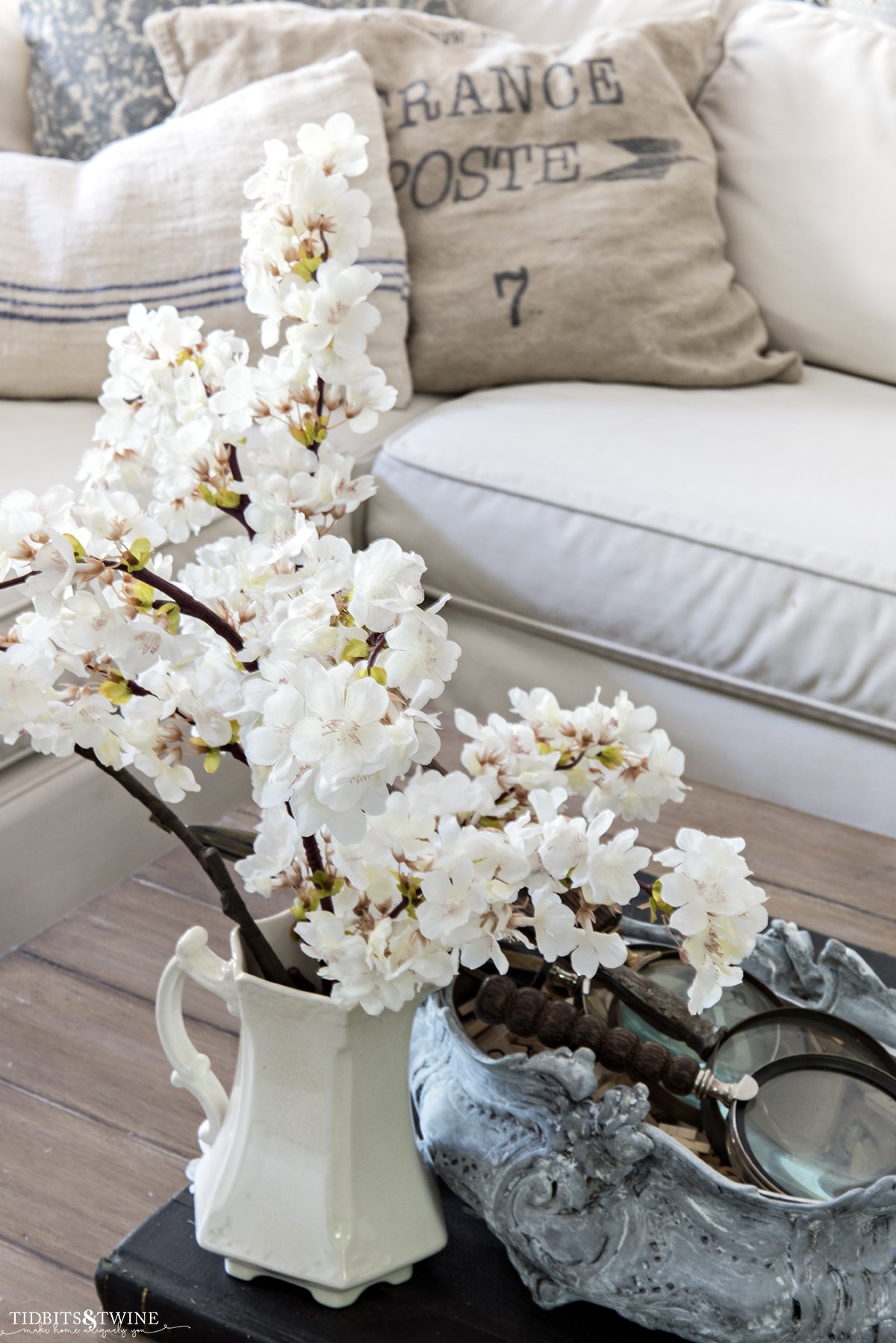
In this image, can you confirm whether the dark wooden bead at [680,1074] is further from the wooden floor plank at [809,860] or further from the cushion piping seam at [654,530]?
the cushion piping seam at [654,530]

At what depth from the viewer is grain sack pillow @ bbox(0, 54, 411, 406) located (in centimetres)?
153

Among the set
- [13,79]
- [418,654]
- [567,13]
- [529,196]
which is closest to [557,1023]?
[418,654]

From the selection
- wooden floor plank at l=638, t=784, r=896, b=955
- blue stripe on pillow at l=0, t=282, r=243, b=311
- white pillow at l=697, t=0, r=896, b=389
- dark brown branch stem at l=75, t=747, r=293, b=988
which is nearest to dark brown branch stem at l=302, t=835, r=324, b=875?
dark brown branch stem at l=75, t=747, r=293, b=988

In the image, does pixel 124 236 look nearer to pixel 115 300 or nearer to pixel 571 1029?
pixel 115 300

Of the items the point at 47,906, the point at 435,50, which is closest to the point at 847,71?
the point at 435,50

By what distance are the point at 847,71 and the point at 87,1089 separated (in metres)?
1.68

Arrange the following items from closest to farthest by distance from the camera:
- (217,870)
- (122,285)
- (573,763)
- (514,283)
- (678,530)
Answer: (217,870) < (573,763) < (678,530) < (122,285) < (514,283)

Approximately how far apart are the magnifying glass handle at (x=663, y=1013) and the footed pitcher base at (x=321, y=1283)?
0.53 feet

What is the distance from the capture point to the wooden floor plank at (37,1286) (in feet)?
1.94

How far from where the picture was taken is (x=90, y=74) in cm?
173

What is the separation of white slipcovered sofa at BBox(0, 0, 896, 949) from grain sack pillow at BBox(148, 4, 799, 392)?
7cm

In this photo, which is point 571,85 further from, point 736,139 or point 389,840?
point 389,840

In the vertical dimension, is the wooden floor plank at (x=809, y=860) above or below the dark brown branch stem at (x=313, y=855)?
below

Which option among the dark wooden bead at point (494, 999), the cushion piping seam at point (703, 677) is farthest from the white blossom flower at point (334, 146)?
the cushion piping seam at point (703, 677)
